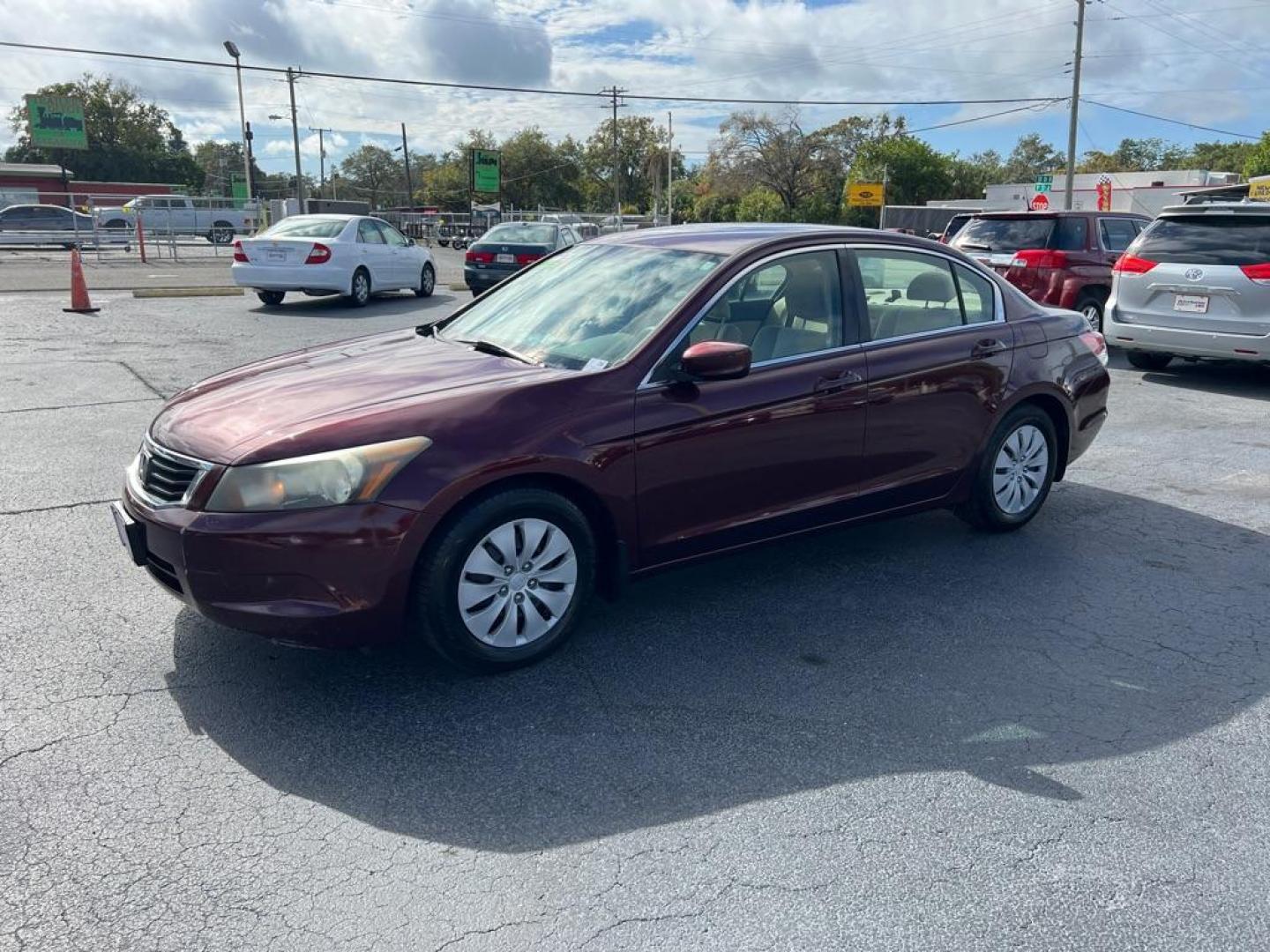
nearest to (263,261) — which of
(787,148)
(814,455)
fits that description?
(814,455)

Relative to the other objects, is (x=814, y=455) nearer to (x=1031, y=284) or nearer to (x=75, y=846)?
(x=75, y=846)

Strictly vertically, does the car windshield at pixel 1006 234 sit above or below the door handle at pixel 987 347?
above

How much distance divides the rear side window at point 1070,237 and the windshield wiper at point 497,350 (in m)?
9.62

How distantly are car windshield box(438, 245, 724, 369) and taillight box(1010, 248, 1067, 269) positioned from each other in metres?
8.52

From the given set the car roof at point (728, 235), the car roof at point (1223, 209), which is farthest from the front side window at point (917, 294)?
the car roof at point (1223, 209)

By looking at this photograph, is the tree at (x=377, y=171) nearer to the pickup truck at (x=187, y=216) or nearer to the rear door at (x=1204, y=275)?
the pickup truck at (x=187, y=216)

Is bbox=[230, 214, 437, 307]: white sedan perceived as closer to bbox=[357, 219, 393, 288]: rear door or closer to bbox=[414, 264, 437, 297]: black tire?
bbox=[357, 219, 393, 288]: rear door

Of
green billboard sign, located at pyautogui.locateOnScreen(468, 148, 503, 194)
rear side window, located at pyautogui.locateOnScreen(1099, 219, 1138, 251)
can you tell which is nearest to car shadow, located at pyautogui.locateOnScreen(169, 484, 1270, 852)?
rear side window, located at pyautogui.locateOnScreen(1099, 219, 1138, 251)

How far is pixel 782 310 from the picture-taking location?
458 centimetres

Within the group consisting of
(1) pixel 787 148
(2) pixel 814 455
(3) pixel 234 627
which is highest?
(1) pixel 787 148

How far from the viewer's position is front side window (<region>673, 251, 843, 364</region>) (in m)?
4.34

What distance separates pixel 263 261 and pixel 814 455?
13.0 m

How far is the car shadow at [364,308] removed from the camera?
15258 millimetres

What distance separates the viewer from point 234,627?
11.5ft
